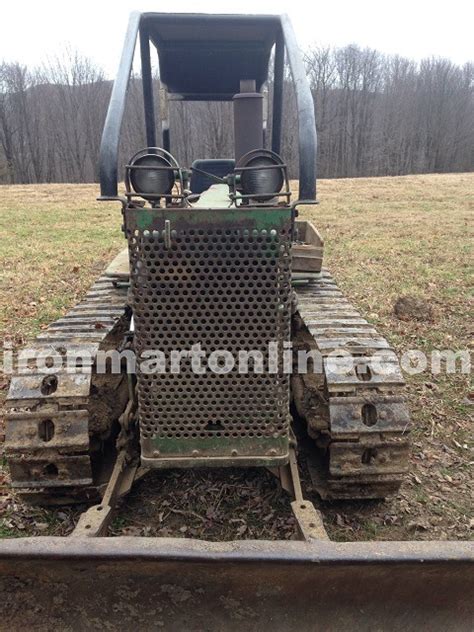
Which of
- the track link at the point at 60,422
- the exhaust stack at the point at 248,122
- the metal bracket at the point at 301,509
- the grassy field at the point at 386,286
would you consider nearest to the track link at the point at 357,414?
the metal bracket at the point at 301,509

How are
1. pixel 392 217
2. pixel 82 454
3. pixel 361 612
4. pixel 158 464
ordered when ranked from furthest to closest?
pixel 392 217
pixel 82 454
pixel 158 464
pixel 361 612

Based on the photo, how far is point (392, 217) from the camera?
15.2m

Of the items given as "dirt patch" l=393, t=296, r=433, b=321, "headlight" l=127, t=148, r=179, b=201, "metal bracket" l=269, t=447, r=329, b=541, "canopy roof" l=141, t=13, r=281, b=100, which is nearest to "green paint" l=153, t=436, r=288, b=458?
"metal bracket" l=269, t=447, r=329, b=541

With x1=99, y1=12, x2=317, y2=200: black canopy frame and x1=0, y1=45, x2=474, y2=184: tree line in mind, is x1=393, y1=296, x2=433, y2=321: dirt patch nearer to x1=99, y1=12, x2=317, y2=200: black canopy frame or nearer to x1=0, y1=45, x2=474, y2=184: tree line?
x1=99, y1=12, x2=317, y2=200: black canopy frame

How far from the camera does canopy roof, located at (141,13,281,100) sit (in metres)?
3.77

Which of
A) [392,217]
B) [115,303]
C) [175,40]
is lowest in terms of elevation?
[392,217]

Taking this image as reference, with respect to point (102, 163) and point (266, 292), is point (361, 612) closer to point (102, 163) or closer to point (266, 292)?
point (266, 292)

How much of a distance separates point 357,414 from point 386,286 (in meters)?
5.42

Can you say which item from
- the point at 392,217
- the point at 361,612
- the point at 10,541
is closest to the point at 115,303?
the point at 10,541

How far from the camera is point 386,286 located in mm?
8102

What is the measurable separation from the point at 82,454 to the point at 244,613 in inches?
53.1

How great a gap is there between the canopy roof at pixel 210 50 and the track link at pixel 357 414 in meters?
2.09

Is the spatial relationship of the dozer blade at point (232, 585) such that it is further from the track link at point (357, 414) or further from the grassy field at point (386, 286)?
the grassy field at point (386, 286)

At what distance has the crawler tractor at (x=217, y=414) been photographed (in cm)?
191
